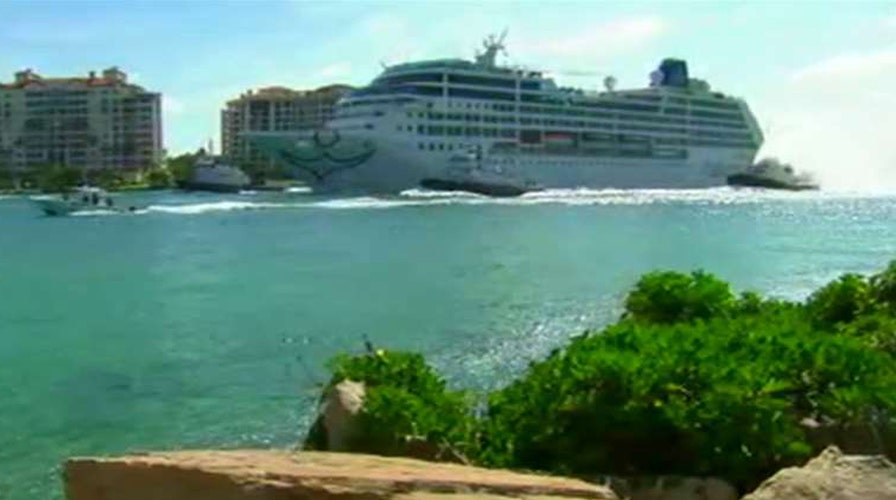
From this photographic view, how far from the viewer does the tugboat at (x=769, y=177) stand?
5300 inches

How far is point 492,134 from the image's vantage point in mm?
111938

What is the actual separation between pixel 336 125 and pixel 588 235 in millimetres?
54485

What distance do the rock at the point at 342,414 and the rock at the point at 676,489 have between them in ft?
5.30

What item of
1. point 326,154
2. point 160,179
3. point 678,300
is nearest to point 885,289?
point 678,300

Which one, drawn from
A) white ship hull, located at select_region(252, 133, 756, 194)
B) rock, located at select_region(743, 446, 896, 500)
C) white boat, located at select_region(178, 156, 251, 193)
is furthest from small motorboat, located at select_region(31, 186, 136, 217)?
rock, located at select_region(743, 446, 896, 500)

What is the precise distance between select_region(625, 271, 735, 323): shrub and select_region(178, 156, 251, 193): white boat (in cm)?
11573

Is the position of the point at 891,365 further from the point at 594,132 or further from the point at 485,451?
the point at 594,132

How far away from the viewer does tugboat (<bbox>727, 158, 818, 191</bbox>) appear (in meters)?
135

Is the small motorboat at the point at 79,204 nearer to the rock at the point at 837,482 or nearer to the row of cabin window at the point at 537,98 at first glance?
the row of cabin window at the point at 537,98

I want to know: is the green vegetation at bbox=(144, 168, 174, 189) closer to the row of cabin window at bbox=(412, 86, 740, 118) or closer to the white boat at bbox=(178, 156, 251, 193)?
the white boat at bbox=(178, 156, 251, 193)

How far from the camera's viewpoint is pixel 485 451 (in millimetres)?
7496

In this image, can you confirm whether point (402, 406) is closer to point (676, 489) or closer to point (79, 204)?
point (676, 489)

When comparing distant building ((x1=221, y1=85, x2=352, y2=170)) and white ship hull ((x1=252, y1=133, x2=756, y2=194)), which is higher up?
distant building ((x1=221, y1=85, x2=352, y2=170))

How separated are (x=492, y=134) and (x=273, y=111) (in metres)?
81.0
